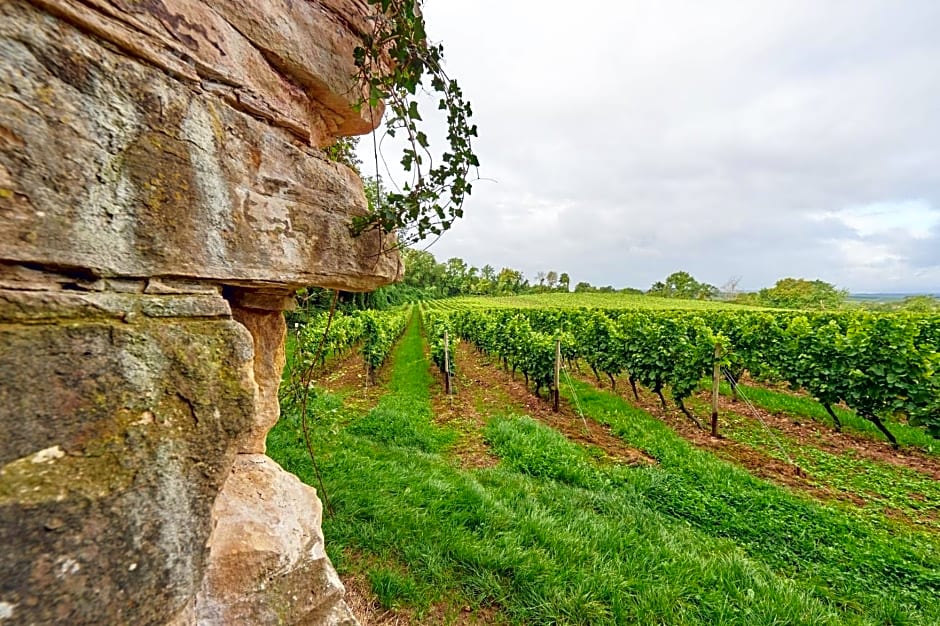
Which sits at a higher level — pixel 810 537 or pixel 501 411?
pixel 810 537

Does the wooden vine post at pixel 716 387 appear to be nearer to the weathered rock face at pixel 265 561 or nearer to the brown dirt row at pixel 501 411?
the brown dirt row at pixel 501 411

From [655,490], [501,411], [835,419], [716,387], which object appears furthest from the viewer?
[501,411]

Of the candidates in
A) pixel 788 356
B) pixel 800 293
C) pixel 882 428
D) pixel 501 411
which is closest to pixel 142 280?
pixel 501 411

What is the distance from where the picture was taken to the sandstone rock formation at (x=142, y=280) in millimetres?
904

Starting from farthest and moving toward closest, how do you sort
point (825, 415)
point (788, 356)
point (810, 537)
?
point (788, 356) < point (825, 415) < point (810, 537)

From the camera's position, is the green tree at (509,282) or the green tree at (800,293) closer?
the green tree at (800,293)

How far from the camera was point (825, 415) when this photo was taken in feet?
26.9

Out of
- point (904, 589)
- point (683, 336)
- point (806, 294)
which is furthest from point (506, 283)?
point (904, 589)

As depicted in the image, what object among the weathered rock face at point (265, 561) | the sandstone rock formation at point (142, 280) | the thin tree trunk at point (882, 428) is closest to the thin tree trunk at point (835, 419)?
the thin tree trunk at point (882, 428)

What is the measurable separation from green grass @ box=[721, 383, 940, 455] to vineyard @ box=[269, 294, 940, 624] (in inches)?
2.0

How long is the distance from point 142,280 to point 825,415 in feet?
37.9

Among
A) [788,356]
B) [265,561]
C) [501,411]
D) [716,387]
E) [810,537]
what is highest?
[265,561]

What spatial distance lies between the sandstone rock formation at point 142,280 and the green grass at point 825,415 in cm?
1014

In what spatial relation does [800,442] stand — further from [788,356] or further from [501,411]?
[501,411]
